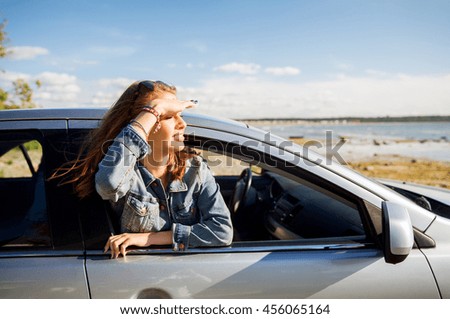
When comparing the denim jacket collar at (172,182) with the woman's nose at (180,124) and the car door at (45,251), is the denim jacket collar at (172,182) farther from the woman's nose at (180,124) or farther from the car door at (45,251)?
the car door at (45,251)

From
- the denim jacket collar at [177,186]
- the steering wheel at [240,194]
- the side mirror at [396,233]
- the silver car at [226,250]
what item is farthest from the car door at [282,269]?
the steering wheel at [240,194]


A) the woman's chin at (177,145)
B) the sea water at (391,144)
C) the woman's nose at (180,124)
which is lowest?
the sea water at (391,144)

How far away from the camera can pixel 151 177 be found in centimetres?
176

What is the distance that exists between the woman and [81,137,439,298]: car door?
0.25 ft

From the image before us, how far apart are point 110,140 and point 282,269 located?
0.96 m

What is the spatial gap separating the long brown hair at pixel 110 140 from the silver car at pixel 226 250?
0.15ft

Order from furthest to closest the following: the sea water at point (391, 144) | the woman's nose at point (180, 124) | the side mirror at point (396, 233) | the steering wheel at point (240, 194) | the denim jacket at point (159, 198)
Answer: the sea water at point (391, 144)
the steering wheel at point (240, 194)
the woman's nose at point (180, 124)
the denim jacket at point (159, 198)
the side mirror at point (396, 233)

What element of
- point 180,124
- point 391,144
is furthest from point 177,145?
point 391,144

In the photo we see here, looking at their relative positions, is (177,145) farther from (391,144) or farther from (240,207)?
(391,144)

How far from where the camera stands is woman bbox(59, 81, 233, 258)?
1593 millimetres

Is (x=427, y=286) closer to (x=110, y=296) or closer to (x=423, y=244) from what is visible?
(x=423, y=244)

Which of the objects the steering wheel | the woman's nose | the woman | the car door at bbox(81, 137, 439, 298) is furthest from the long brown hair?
the steering wheel

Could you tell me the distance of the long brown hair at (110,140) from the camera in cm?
163

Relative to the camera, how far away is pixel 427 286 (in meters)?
1.63
